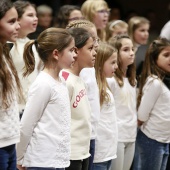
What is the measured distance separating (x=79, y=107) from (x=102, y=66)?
56 centimetres

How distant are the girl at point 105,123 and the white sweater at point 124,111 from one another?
18 centimetres

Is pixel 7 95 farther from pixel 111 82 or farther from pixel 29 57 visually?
pixel 111 82

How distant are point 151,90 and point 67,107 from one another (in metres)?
1.16

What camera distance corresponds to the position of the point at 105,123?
318cm

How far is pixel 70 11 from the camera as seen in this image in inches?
171

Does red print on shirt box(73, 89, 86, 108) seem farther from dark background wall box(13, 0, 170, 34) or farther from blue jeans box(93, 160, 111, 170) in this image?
dark background wall box(13, 0, 170, 34)

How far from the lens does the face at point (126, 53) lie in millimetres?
3537

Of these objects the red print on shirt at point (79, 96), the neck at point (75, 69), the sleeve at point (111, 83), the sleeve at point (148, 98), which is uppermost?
the neck at point (75, 69)

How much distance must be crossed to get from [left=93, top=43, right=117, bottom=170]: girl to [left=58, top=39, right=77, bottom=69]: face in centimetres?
Answer: 58

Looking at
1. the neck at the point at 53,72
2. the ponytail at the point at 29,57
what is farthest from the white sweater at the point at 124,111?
the neck at the point at 53,72

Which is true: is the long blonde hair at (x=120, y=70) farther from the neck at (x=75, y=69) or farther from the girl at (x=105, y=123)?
the neck at (x=75, y=69)

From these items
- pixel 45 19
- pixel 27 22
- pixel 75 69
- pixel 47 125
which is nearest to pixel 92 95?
pixel 75 69

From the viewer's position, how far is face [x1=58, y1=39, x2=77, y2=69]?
8.51 feet

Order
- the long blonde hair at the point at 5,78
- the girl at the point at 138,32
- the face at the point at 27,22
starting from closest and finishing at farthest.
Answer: the long blonde hair at the point at 5,78 → the face at the point at 27,22 → the girl at the point at 138,32
